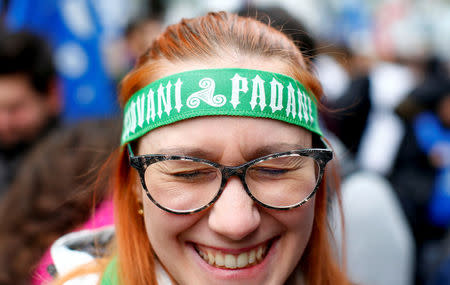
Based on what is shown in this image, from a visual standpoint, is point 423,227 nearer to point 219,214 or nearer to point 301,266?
point 301,266

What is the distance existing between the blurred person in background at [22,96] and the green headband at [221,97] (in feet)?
7.84

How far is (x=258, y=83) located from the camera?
54.2 inches

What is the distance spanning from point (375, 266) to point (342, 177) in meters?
0.53

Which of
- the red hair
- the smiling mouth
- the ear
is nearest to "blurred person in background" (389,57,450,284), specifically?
the red hair

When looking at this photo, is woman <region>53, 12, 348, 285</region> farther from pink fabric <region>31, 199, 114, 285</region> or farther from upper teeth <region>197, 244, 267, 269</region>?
pink fabric <region>31, 199, 114, 285</region>

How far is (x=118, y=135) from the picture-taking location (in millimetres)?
2559

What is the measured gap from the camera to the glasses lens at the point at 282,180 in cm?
137

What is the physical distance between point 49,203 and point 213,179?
136 centimetres

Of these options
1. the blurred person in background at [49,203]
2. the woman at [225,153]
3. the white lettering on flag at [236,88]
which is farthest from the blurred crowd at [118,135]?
the white lettering on flag at [236,88]

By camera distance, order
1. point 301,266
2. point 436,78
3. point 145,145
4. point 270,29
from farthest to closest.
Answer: point 436,78
point 301,266
point 270,29
point 145,145

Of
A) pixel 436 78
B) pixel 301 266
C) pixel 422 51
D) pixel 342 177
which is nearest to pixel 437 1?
pixel 422 51

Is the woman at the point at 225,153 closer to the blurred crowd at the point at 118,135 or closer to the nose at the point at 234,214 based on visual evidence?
the nose at the point at 234,214

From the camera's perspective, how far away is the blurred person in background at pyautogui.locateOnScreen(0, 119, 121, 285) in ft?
7.29

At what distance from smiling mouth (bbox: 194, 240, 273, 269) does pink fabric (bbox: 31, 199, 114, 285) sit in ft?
2.22
